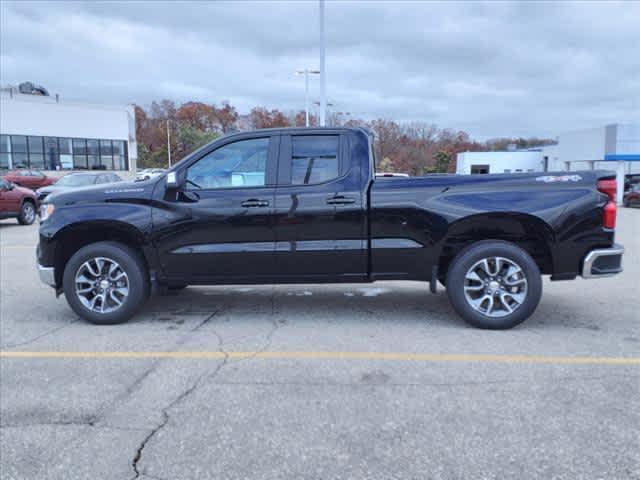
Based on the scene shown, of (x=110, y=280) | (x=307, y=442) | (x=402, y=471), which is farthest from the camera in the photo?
(x=110, y=280)

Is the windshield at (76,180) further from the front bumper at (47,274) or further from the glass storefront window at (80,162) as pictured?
the glass storefront window at (80,162)

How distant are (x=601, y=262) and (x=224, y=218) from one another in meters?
3.68

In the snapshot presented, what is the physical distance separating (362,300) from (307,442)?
3.50 metres

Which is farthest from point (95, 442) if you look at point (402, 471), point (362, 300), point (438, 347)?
point (362, 300)

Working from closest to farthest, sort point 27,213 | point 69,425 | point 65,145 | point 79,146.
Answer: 1. point 69,425
2. point 27,213
3. point 65,145
4. point 79,146

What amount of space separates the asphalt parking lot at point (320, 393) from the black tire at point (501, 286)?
5.2 inches

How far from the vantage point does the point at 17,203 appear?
16.1 meters

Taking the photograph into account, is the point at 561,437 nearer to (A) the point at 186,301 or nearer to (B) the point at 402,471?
(B) the point at 402,471

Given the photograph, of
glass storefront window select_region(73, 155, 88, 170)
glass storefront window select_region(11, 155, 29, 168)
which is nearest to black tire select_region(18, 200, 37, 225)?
glass storefront window select_region(11, 155, 29, 168)

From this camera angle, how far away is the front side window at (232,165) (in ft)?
18.2

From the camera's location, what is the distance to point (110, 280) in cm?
560

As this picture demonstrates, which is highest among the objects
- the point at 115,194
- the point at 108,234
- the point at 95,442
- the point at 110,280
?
the point at 115,194

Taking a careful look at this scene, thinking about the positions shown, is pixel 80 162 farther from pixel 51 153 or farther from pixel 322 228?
pixel 322 228

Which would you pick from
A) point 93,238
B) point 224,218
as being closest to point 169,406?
point 224,218
